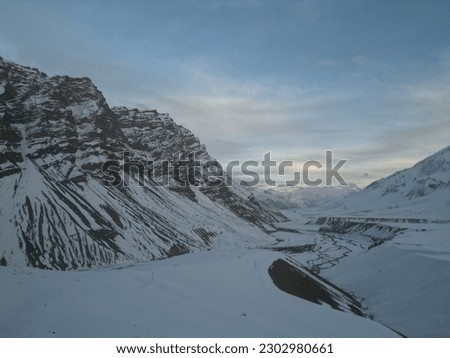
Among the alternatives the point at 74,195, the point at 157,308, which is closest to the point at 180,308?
the point at 157,308

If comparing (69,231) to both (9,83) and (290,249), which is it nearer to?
(9,83)

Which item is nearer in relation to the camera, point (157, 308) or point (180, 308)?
point (157, 308)

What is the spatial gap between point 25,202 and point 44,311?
7649 cm

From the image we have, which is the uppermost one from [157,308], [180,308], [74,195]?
[74,195]

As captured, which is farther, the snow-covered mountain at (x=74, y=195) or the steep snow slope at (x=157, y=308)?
the snow-covered mountain at (x=74, y=195)

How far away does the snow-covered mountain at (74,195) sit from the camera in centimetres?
8262

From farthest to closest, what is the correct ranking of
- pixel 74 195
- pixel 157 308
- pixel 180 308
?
1. pixel 74 195
2. pixel 180 308
3. pixel 157 308

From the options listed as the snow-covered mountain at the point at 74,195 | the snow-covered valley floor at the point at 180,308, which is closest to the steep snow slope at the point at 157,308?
the snow-covered valley floor at the point at 180,308

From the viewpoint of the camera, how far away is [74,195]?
10431cm

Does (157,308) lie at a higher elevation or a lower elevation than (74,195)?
lower

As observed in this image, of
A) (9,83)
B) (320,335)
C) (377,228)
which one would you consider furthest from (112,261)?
(377,228)

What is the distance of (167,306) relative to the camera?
2595cm

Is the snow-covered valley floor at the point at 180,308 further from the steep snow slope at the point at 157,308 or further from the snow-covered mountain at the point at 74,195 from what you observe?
the snow-covered mountain at the point at 74,195

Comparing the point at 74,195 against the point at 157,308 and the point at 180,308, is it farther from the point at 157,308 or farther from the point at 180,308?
the point at 180,308
